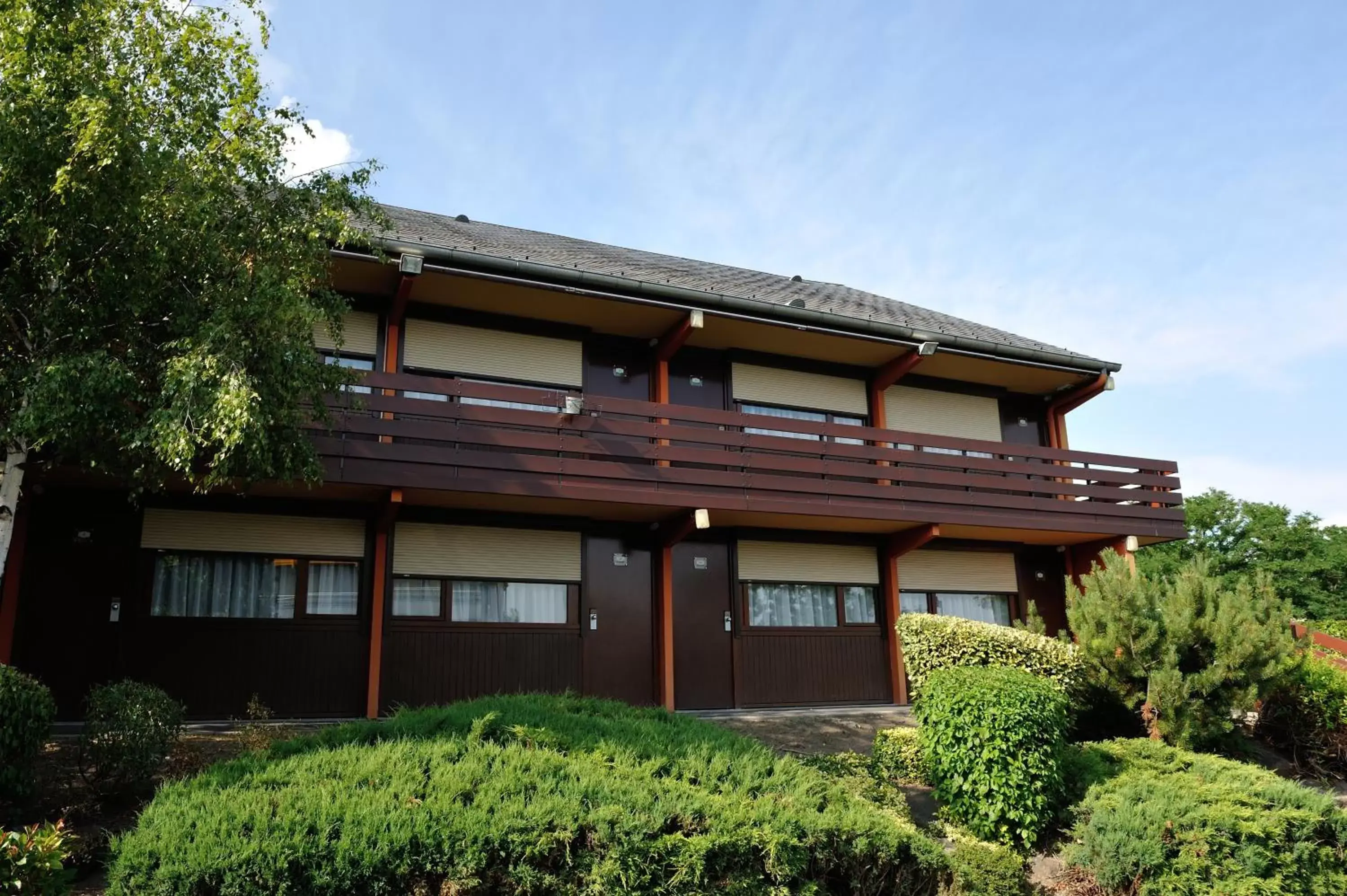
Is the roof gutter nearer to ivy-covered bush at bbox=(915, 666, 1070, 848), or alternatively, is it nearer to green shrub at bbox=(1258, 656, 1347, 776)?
green shrub at bbox=(1258, 656, 1347, 776)

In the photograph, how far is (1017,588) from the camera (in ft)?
50.8

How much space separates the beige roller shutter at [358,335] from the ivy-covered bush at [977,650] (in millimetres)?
7594

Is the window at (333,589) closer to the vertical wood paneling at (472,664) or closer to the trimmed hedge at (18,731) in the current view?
the vertical wood paneling at (472,664)

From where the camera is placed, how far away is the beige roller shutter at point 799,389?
46.6 ft

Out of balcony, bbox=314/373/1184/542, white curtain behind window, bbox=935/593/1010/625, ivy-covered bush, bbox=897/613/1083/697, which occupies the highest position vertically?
balcony, bbox=314/373/1184/542

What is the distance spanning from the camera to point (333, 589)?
11367 millimetres

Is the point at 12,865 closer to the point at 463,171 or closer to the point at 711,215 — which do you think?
the point at 463,171

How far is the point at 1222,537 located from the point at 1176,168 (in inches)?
1107

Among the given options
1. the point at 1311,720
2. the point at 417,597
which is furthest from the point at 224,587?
the point at 1311,720

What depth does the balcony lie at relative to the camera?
10664 millimetres

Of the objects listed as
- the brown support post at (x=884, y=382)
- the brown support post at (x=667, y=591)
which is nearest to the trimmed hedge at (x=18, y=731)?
the brown support post at (x=667, y=591)

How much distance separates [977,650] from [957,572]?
18.7 ft

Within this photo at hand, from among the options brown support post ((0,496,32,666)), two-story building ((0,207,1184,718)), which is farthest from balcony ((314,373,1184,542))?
brown support post ((0,496,32,666))

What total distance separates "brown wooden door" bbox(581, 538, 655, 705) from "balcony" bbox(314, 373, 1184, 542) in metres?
0.79
